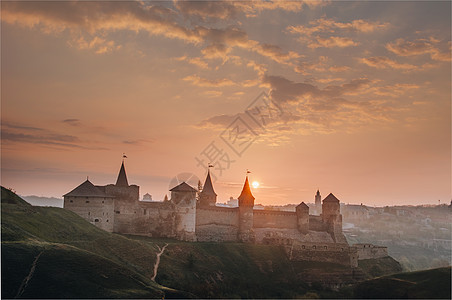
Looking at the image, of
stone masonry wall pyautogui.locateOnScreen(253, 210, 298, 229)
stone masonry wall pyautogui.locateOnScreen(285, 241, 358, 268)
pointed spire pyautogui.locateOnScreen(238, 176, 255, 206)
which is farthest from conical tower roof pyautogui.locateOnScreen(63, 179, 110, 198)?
stone masonry wall pyautogui.locateOnScreen(285, 241, 358, 268)

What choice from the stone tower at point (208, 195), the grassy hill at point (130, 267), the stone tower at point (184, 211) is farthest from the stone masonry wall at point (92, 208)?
the stone tower at point (208, 195)

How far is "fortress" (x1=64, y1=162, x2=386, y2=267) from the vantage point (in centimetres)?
4794

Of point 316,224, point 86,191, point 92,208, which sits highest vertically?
point 86,191

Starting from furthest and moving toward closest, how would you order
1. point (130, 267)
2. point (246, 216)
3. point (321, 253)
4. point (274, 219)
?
1. point (274, 219)
2. point (246, 216)
3. point (321, 253)
4. point (130, 267)

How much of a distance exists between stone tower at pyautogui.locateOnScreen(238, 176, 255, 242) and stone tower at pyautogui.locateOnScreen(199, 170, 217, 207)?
7338mm

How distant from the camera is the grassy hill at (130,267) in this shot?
25.0 meters

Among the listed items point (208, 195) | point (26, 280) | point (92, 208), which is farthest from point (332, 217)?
point (26, 280)

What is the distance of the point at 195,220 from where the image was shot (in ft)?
179

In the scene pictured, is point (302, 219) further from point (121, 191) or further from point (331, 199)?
point (121, 191)

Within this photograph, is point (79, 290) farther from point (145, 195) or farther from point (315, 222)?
point (145, 195)

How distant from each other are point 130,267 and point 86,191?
1657 cm

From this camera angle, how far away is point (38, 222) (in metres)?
35.9

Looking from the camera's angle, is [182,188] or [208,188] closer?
[182,188]

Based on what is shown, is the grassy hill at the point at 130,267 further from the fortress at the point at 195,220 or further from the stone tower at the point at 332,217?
the stone tower at the point at 332,217
